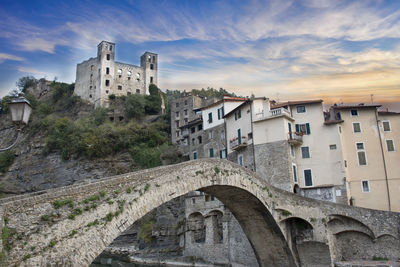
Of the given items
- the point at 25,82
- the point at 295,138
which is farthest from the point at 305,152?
the point at 25,82

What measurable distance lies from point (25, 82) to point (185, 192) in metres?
68.7

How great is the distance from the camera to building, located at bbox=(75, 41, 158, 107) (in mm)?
60844

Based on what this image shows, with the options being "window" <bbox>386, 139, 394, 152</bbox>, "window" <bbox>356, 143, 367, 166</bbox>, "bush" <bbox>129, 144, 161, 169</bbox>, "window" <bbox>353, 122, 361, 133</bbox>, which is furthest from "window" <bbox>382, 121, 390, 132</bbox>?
"bush" <bbox>129, 144, 161, 169</bbox>

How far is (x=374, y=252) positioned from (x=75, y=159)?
38.5m

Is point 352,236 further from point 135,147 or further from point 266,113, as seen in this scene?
point 135,147

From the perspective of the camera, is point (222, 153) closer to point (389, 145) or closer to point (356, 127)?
point (356, 127)

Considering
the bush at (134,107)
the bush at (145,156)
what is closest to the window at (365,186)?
the bush at (145,156)

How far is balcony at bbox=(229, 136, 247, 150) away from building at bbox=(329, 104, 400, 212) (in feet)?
26.1

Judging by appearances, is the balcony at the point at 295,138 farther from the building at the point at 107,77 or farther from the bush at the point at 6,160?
the bush at the point at 6,160

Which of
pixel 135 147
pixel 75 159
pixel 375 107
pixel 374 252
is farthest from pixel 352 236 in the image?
pixel 75 159

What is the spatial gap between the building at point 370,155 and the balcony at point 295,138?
316cm

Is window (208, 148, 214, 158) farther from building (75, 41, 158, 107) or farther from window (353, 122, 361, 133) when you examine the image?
building (75, 41, 158, 107)

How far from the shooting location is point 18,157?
55875mm

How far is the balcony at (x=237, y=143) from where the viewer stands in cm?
3164
